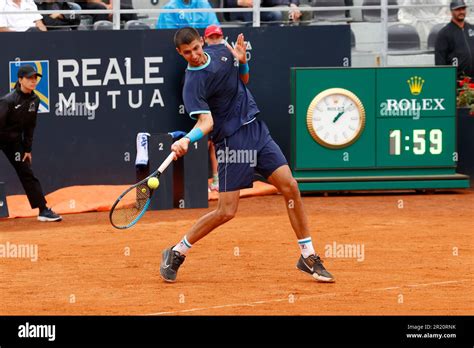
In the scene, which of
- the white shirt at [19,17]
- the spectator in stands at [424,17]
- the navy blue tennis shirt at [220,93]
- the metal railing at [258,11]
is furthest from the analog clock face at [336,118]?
the navy blue tennis shirt at [220,93]

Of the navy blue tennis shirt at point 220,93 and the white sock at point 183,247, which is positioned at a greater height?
the navy blue tennis shirt at point 220,93

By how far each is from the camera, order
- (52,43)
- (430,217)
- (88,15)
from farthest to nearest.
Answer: (88,15)
(52,43)
(430,217)

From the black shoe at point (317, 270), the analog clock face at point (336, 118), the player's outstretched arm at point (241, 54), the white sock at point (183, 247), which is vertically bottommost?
the black shoe at point (317, 270)

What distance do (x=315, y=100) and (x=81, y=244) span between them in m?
4.59

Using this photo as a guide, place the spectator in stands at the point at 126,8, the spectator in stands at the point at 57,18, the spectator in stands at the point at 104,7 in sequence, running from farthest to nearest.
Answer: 1. the spectator in stands at the point at 126,8
2. the spectator in stands at the point at 104,7
3. the spectator in stands at the point at 57,18

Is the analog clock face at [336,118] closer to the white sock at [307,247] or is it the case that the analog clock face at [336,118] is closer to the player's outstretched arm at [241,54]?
the player's outstretched arm at [241,54]

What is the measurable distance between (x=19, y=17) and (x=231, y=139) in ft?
21.8

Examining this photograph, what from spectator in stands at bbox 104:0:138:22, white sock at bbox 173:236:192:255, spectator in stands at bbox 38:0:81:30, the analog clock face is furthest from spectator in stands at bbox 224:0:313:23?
white sock at bbox 173:236:192:255

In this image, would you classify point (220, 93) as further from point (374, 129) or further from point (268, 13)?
point (268, 13)

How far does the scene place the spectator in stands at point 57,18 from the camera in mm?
16047

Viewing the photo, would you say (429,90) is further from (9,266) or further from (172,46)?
(9,266)

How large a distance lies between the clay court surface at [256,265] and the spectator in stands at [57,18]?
9.63 feet

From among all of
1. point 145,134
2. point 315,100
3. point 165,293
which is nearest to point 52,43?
point 145,134

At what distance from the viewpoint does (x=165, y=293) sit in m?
9.70
